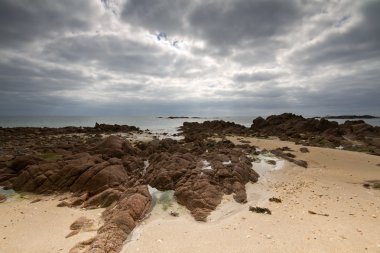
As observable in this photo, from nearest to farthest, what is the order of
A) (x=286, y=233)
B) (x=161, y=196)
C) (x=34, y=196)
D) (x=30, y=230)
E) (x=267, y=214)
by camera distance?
(x=286, y=233) → (x=30, y=230) → (x=267, y=214) → (x=161, y=196) → (x=34, y=196)

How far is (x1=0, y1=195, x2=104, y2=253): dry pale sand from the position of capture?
397 inches

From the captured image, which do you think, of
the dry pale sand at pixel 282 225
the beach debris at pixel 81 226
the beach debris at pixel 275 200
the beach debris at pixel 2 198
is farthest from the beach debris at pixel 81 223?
the beach debris at pixel 275 200

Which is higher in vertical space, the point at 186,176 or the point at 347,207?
the point at 186,176

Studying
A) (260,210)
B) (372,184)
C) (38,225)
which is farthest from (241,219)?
(372,184)

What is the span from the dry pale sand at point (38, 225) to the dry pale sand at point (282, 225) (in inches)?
115

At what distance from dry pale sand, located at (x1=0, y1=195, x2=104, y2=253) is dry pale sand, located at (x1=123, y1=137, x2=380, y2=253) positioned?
2926 mm

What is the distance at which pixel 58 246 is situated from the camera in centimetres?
994

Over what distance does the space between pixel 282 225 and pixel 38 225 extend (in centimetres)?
1134

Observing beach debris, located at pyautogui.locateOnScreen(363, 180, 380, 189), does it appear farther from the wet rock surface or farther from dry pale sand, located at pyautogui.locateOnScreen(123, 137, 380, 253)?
the wet rock surface

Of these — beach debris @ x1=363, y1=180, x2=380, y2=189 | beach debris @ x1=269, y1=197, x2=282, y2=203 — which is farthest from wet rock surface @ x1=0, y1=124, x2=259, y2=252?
beach debris @ x1=363, y1=180, x2=380, y2=189

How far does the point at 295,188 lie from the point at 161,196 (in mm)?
8799

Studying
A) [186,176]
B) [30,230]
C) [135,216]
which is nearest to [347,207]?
[186,176]

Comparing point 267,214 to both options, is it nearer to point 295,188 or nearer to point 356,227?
point 356,227

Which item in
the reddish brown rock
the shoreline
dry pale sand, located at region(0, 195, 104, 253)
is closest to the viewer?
the reddish brown rock
